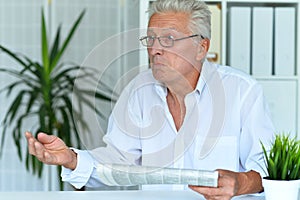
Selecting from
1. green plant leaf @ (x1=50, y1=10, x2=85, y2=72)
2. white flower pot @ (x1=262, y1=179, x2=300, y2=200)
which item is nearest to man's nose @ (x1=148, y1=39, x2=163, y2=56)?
white flower pot @ (x1=262, y1=179, x2=300, y2=200)

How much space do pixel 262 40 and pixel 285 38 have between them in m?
0.13

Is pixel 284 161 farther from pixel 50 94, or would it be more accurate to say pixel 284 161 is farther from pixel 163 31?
pixel 50 94

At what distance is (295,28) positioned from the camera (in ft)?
12.2

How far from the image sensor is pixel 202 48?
2.46 m

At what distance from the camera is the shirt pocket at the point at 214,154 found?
244cm

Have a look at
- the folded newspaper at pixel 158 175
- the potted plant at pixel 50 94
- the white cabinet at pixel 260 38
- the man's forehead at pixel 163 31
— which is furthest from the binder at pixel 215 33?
the folded newspaper at pixel 158 175

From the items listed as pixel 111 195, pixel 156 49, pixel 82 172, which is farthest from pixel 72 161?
pixel 156 49

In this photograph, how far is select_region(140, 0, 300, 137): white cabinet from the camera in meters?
3.71

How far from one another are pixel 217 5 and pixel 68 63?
1.29 metres

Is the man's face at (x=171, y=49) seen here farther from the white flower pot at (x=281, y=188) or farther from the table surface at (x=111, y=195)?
the white flower pot at (x=281, y=188)

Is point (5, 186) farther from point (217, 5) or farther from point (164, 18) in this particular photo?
point (164, 18)

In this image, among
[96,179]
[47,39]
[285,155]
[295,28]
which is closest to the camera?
[285,155]

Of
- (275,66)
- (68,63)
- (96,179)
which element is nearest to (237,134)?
(96,179)

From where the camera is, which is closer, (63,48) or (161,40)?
(161,40)
